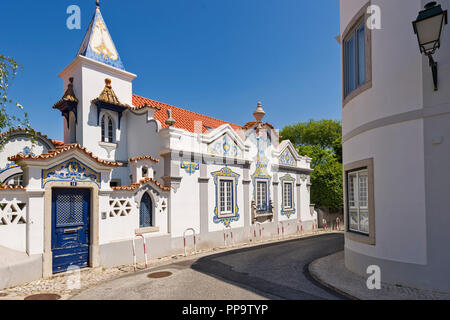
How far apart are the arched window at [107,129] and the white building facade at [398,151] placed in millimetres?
9996

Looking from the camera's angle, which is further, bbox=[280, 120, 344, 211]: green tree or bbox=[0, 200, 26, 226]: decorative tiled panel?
bbox=[280, 120, 344, 211]: green tree

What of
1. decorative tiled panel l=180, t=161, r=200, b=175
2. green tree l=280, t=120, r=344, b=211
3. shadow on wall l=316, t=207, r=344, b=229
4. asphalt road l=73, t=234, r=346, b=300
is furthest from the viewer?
green tree l=280, t=120, r=344, b=211

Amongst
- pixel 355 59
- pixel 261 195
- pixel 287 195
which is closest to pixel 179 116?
pixel 261 195

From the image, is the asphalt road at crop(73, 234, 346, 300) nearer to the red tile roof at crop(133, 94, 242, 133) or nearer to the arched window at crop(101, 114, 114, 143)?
the arched window at crop(101, 114, 114, 143)

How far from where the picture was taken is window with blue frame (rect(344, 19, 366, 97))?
823 cm

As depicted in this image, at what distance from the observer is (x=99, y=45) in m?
13.8

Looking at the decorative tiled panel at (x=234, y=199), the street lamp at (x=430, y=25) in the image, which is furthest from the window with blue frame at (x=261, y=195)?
the street lamp at (x=430, y=25)

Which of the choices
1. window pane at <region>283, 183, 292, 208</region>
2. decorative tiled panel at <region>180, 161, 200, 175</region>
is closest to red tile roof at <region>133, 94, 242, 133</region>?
decorative tiled panel at <region>180, 161, 200, 175</region>

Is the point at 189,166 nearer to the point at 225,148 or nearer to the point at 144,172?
the point at 144,172

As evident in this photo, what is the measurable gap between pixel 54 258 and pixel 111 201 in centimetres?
220

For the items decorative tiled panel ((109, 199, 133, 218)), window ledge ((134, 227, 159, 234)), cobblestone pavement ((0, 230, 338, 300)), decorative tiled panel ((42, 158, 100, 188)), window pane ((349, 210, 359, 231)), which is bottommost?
cobblestone pavement ((0, 230, 338, 300))

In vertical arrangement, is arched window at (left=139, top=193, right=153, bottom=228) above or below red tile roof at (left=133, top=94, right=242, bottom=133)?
below

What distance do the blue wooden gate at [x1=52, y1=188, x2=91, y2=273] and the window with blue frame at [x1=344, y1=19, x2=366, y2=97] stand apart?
8.45 m

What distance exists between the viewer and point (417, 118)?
6.53m
